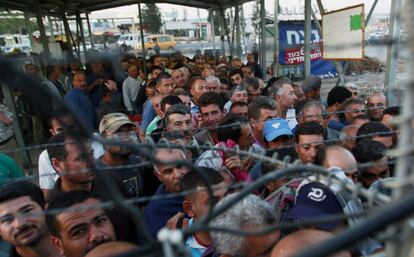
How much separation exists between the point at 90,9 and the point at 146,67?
4.03m

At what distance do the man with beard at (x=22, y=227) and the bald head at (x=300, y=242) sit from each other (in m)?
0.92

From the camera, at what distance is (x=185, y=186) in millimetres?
1614

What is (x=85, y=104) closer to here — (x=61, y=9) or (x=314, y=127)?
(x=314, y=127)

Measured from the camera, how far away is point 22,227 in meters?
1.36

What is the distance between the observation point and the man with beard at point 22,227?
1348 mm

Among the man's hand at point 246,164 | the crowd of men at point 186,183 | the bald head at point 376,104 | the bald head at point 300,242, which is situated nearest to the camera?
the crowd of men at point 186,183

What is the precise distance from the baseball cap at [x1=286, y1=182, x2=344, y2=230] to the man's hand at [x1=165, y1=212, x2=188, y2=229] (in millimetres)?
521

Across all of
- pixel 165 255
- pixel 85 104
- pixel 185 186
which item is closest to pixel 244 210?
pixel 185 186

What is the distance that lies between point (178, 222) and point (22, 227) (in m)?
0.66

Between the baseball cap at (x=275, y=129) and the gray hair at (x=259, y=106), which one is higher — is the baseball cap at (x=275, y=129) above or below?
below

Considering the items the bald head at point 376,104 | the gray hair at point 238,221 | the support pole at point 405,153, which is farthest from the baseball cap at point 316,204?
the bald head at point 376,104

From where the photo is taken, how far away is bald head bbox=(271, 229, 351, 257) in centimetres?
97

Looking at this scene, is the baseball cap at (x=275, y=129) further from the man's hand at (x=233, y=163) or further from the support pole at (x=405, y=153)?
the support pole at (x=405, y=153)

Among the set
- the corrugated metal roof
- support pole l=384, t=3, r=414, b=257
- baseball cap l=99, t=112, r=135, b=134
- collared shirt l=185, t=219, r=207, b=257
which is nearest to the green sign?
baseball cap l=99, t=112, r=135, b=134
